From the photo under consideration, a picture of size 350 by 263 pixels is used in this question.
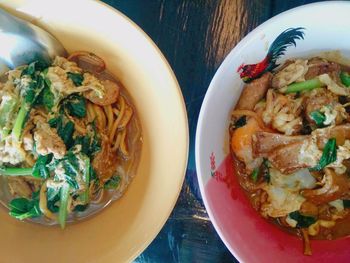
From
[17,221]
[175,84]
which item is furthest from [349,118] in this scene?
[17,221]

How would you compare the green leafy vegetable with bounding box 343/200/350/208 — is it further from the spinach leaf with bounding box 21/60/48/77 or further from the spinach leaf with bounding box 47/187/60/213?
the spinach leaf with bounding box 21/60/48/77

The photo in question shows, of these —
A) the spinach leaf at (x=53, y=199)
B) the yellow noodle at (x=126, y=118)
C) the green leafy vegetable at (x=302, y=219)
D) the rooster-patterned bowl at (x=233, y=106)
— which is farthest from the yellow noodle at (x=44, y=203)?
the green leafy vegetable at (x=302, y=219)

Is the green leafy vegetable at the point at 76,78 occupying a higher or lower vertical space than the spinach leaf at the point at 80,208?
higher

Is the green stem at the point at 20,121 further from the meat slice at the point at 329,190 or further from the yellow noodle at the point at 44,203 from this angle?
the meat slice at the point at 329,190

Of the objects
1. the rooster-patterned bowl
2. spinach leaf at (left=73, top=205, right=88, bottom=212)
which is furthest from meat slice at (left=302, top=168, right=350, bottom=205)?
spinach leaf at (left=73, top=205, right=88, bottom=212)

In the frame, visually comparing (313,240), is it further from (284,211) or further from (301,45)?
(301,45)

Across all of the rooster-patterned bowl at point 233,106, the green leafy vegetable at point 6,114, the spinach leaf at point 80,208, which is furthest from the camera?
the spinach leaf at point 80,208

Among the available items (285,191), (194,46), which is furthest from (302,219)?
(194,46)
